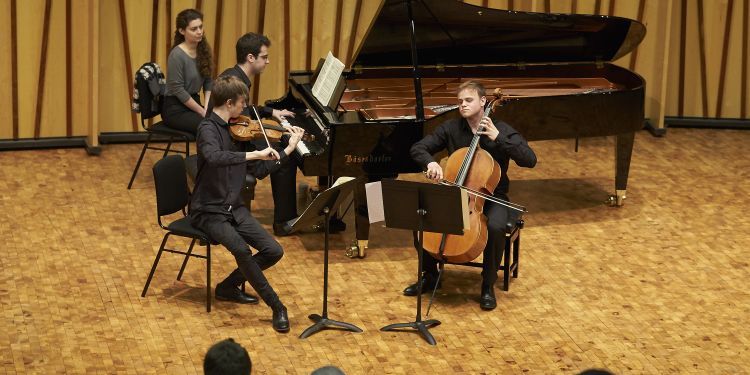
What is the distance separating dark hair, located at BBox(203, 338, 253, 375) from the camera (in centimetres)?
332

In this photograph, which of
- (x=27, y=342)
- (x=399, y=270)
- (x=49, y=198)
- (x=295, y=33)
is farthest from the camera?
(x=295, y=33)

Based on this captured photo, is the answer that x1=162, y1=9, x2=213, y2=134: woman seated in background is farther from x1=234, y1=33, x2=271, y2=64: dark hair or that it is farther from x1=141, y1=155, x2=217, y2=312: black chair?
x1=141, y1=155, x2=217, y2=312: black chair

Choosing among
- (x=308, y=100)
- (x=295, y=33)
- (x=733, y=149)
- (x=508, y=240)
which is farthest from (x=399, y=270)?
(x=733, y=149)

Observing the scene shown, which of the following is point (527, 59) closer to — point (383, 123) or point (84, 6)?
point (383, 123)

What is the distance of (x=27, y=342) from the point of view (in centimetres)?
591

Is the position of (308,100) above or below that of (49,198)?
above

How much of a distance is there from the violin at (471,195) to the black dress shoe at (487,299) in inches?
10.8

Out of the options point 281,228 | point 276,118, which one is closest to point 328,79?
point 276,118

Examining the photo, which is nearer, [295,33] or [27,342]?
[27,342]

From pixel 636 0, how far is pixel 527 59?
93.9 inches

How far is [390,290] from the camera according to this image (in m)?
6.84

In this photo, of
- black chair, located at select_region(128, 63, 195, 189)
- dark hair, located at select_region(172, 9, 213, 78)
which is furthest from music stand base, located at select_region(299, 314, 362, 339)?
dark hair, located at select_region(172, 9, 213, 78)

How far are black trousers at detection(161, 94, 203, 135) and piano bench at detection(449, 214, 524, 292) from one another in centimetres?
235

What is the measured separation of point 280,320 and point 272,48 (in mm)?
4063
